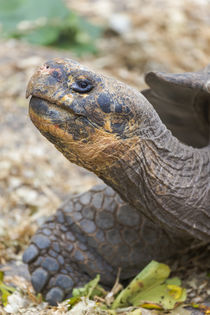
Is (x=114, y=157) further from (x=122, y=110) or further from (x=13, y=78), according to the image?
(x=13, y=78)

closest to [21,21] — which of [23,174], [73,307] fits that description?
[23,174]

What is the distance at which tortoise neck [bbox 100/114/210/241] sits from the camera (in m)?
2.01

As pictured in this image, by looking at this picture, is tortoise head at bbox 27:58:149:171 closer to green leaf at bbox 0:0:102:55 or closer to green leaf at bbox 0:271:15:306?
green leaf at bbox 0:271:15:306

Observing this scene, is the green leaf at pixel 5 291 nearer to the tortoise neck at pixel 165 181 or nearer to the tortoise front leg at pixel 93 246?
the tortoise front leg at pixel 93 246

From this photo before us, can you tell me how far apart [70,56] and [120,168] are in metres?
4.54

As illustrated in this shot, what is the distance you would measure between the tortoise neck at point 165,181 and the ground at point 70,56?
15.9 inches

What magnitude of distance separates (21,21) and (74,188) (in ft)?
12.2

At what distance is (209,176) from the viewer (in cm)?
221

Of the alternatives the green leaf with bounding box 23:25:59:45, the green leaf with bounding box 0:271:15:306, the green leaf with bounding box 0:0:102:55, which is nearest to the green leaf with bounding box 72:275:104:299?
the green leaf with bounding box 0:271:15:306

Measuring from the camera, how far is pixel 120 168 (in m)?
1.98

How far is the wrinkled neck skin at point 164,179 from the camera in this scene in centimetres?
200

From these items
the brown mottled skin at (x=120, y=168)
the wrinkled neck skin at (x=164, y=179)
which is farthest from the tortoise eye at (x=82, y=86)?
the wrinkled neck skin at (x=164, y=179)

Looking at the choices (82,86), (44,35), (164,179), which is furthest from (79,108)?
(44,35)

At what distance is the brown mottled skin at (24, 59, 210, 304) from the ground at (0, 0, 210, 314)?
0.80 ft
